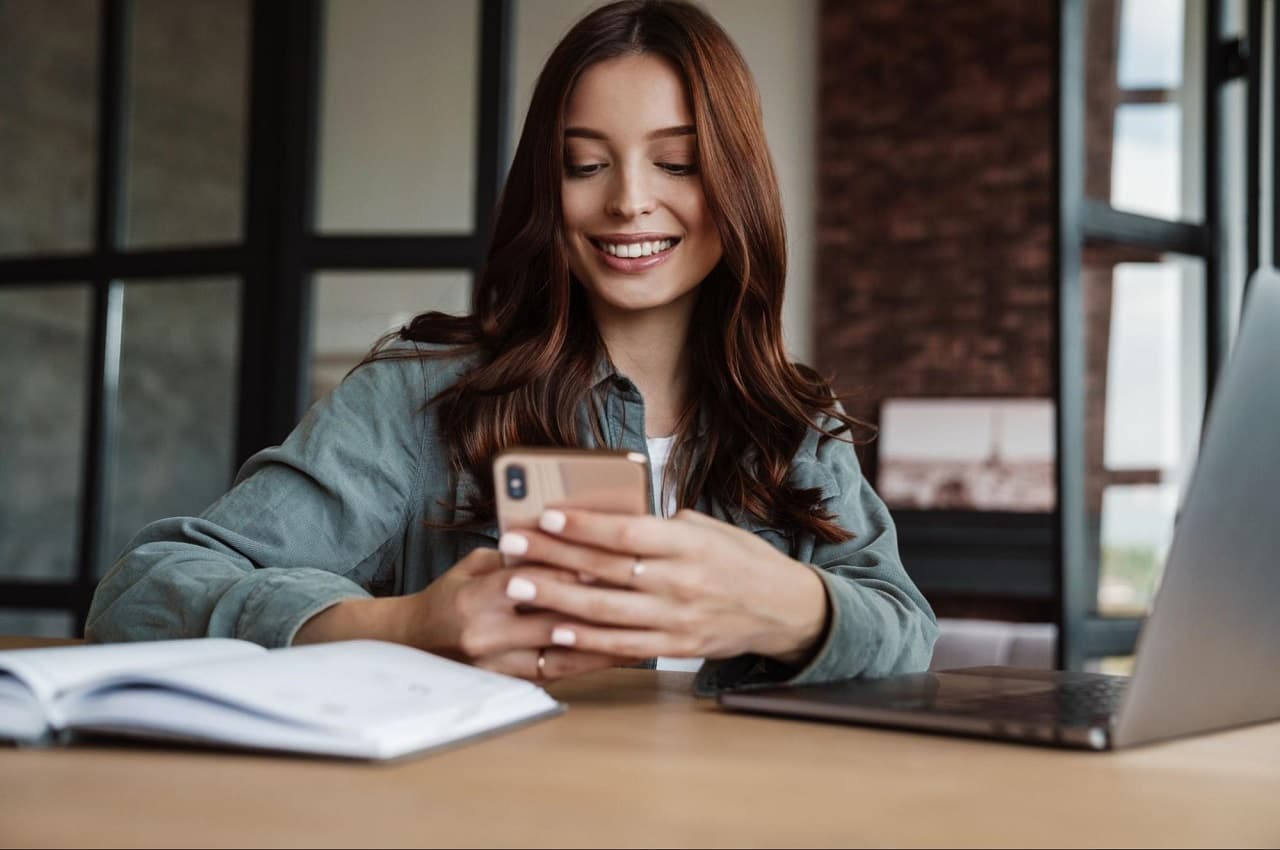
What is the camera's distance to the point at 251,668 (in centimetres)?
75

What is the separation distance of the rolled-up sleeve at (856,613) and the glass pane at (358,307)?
65.4 inches

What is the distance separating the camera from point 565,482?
85 centimetres

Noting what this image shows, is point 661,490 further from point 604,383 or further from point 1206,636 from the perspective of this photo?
point 1206,636

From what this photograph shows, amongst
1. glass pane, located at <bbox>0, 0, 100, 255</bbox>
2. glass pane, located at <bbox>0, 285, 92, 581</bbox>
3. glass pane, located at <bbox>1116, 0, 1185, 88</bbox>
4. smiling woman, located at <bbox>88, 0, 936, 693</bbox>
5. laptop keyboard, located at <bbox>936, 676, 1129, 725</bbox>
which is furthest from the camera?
glass pane, located at <bbox>0, 0, 100, 255</bbox>

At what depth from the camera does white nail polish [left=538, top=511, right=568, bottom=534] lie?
847 millimetres

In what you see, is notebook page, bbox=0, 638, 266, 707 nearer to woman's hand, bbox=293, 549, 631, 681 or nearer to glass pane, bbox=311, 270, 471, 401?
woman's hand, bbox=293, 549, 631, 681

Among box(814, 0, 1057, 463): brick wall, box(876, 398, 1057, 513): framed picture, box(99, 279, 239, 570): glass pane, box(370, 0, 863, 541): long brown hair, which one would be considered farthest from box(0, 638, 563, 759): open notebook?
box(814, 0, 1057, 463): brick wall

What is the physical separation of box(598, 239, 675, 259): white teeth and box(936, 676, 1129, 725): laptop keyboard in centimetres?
69

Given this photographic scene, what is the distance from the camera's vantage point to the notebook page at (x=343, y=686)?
2.30 ft

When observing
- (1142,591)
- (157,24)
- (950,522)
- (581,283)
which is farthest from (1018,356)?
(581,283)

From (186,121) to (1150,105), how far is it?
2545 millimetres

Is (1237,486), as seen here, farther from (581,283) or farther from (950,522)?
(950,522)

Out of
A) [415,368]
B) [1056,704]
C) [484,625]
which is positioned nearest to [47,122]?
[415,368]

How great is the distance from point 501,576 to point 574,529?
0.09 meters
